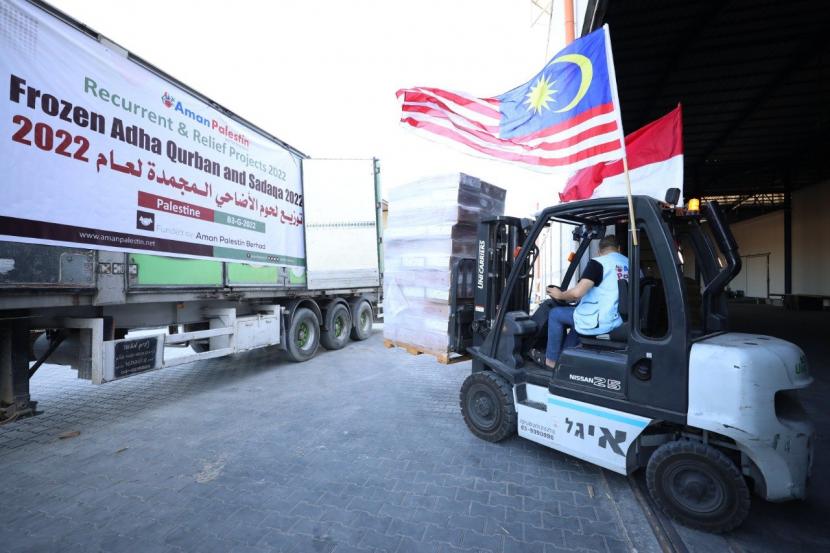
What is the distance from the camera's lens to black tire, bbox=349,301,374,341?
9.59 metres

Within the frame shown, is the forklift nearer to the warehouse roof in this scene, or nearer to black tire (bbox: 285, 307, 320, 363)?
black tire (bbox: 285, 307, 320, 363)

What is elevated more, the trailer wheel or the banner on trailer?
the banner on trailer

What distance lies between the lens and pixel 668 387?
8.70 feet

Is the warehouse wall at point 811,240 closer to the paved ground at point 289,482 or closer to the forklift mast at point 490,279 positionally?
the forklift mast at point 490,279

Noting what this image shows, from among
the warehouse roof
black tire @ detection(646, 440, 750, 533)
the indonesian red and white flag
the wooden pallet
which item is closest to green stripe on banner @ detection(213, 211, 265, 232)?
the wooden pallet

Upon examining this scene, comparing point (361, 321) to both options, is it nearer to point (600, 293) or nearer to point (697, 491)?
point (600, 293)

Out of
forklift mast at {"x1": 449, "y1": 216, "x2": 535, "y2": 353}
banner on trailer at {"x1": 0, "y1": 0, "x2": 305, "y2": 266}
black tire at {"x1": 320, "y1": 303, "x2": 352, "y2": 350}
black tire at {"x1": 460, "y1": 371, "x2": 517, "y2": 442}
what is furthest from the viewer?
black tire at {"x1": 320, "y1": 303, "x2": 352, "y2": 350}

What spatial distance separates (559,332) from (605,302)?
566 millimetres

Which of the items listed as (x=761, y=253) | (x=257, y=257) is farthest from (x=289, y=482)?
(x=761, y=253)

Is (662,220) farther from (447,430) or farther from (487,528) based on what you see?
(447,430)

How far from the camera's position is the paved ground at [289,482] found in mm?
2529

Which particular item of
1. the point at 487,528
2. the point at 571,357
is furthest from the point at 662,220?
the point at 487,528

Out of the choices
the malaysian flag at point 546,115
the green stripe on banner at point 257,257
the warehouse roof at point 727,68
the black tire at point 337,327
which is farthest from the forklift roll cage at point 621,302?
the warehouse roof at point 727,68

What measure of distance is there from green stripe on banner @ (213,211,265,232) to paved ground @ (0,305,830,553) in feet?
8.35
